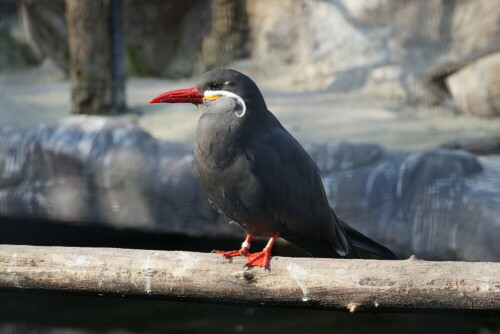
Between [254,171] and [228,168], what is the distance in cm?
9

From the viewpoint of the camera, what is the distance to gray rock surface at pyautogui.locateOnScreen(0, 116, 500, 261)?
361cm

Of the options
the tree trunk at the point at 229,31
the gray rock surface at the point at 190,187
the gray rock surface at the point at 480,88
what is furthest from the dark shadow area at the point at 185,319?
the tree trunk at the point at 229,31

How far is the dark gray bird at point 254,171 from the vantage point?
242cm

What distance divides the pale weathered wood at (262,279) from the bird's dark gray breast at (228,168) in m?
0.23

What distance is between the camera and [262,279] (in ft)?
7.48

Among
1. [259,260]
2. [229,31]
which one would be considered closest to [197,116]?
[229,31]

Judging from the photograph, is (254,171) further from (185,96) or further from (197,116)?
(197,116)

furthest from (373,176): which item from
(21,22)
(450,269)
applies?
(21,22)

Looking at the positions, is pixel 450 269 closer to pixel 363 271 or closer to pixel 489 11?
pixel 363 271

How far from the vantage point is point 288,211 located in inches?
101

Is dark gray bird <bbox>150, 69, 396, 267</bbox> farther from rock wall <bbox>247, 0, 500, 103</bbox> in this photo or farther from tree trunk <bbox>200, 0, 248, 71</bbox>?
tree trunk <bbox>200, 0, 248, 71</bbox>

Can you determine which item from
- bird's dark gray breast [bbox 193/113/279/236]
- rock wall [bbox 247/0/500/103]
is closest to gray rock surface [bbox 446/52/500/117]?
rock wall [bbox 247/0/500/103]

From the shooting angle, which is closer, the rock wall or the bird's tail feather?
the bird's tail feather

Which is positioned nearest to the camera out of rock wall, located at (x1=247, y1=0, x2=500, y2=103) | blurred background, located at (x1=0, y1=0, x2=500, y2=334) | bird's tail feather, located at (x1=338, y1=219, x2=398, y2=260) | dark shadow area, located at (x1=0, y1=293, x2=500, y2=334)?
bird's tail feather, located at (x1=338, y1=219, x2=398, y2=260)
